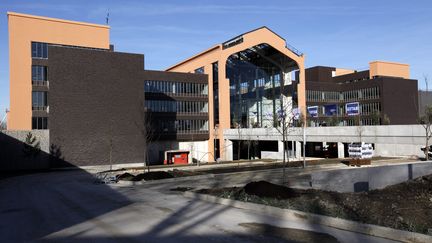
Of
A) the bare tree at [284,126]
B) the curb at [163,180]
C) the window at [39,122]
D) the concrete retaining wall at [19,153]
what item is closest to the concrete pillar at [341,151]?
the bare tree at [284,126]

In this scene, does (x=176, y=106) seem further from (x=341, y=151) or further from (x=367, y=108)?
(x=367, y=108)

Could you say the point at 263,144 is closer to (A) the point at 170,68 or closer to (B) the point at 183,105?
(B) the point at 183,105

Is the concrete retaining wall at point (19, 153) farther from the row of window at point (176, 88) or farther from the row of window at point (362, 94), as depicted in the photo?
the row of window at point (362, 94)

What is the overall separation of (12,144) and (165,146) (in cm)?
2597

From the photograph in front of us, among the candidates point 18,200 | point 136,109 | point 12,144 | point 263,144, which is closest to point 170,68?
point 263,144

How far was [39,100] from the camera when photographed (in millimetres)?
62938

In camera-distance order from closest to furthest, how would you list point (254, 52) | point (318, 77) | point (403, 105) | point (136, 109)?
point (136, 109) → point (254, 52) → point (403, 105) → point (318, 77)

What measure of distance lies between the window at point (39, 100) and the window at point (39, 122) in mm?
1736

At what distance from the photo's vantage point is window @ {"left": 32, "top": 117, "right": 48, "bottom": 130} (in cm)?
6171

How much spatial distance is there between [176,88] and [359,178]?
183ft

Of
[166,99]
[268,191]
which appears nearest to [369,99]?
[166,99]

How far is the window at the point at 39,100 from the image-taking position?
62.6 m

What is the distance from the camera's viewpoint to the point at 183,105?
74062mm

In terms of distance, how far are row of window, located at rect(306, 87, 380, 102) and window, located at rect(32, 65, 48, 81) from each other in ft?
182
